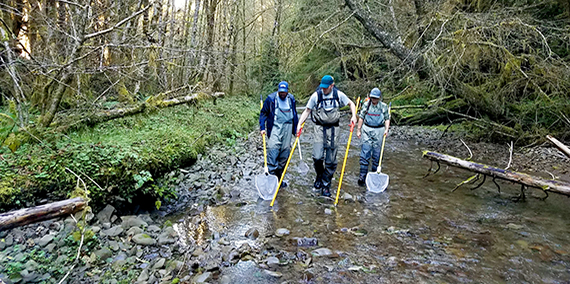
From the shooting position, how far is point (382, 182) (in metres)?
7.36

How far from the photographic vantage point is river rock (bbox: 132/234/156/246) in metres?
4.56

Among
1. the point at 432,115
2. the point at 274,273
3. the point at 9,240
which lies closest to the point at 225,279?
the point at 274,273

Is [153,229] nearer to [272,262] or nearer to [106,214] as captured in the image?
[106,214]

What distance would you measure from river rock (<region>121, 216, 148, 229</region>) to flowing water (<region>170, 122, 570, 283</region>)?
25.6 inches

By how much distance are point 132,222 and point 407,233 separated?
4.24 metres

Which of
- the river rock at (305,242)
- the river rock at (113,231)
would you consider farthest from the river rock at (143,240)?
the river rock at (305,242)

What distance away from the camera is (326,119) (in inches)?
262

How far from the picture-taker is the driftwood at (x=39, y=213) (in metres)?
3.33

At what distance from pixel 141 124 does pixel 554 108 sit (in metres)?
12.2

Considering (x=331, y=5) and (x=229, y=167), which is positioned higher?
(x=331, y=5)

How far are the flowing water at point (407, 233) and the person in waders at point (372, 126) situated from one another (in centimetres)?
78

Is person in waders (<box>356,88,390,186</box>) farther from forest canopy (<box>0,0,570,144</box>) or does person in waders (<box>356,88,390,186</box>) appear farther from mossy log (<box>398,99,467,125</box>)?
mossy log (<box>398,99,467,125</box>)

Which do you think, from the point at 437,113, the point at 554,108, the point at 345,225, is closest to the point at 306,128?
the point at 437,113

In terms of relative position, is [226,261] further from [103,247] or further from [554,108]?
[554,108]
